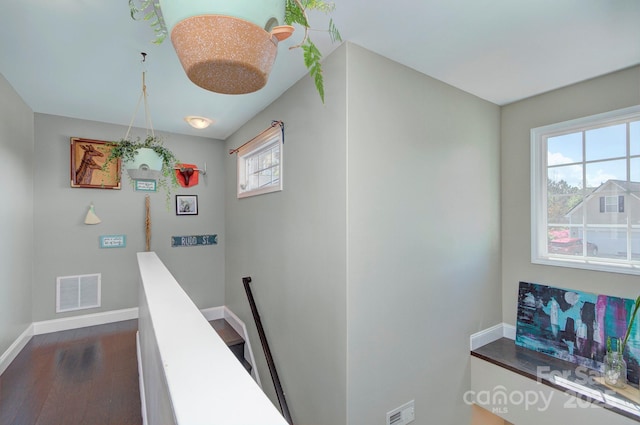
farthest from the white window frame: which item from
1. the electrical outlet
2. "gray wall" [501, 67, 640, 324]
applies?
Result: "gray wall" [501, 67, 640, 324]

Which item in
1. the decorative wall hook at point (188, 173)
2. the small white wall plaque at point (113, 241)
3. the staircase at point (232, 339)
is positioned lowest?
the staircase at point (232, 339)

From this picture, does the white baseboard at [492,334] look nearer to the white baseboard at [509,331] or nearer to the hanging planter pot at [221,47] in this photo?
the white baseboard at [509,331]

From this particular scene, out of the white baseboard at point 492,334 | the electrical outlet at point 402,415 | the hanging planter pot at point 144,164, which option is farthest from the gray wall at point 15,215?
the white baseboard at point 492,334

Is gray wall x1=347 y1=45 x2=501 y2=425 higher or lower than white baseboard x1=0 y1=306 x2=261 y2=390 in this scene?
higher

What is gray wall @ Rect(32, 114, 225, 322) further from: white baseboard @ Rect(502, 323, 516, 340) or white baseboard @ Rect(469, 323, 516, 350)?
white baseboard @ Rect(502, 323, 516, 340)

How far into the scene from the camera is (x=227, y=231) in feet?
12.6

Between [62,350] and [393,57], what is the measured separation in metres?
3.89

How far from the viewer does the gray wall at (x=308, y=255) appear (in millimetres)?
1758

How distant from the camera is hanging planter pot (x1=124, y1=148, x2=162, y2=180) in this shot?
2.06 m

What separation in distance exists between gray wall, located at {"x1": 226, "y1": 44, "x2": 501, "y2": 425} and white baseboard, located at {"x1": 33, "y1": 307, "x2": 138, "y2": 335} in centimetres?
196

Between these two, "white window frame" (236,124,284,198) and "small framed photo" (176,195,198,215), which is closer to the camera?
"white window frame" (236,124,284,198)

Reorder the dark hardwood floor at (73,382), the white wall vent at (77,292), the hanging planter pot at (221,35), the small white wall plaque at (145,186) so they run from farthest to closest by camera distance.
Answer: the small white wall plaque at (145,186) < the white wall vent at (77,292) < the dark hardwood floor at (73,382) < the hanging planter pot at (221,35)

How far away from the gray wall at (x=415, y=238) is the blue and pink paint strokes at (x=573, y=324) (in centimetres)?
27

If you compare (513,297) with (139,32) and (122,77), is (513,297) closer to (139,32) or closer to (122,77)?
(139,32)
